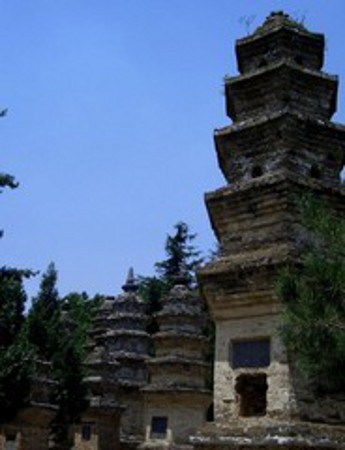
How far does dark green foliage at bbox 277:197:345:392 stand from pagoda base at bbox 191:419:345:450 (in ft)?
4.12

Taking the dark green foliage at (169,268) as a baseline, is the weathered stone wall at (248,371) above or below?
below

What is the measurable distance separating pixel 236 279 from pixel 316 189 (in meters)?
2.38

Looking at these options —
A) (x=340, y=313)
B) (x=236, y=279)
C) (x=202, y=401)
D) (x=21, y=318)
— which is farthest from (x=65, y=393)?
(x=340, y=313)

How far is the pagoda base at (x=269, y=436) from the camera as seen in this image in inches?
415

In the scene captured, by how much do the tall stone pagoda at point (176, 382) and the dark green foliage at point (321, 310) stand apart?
48.1 feet

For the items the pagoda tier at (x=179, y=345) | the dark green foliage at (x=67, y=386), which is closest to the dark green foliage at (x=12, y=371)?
the dark green foliage at (x=67, y=386)

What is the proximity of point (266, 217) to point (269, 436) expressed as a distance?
163 inches

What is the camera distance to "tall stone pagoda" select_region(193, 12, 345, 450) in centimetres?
1118

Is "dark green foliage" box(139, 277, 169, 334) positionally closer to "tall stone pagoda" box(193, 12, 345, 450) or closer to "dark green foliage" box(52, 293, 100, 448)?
"dark green foliage" box(52, 293, 100, 448)

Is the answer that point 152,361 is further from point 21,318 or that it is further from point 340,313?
point 340,313

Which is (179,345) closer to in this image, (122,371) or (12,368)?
(122,371)

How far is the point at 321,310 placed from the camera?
30.4 ft

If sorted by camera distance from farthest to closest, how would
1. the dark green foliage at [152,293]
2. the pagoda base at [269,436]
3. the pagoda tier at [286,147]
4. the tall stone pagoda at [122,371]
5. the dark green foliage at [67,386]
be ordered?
the dark green foliage at [152,293] → the tall stone pagoda at [122,371] → the dark green foliage at [67,386] → the pagoda tier at [286,147] → the pagoda base at [269,436]

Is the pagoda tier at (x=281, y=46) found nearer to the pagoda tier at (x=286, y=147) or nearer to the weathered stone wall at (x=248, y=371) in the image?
the pagoda tier at (x=286, y=147)
